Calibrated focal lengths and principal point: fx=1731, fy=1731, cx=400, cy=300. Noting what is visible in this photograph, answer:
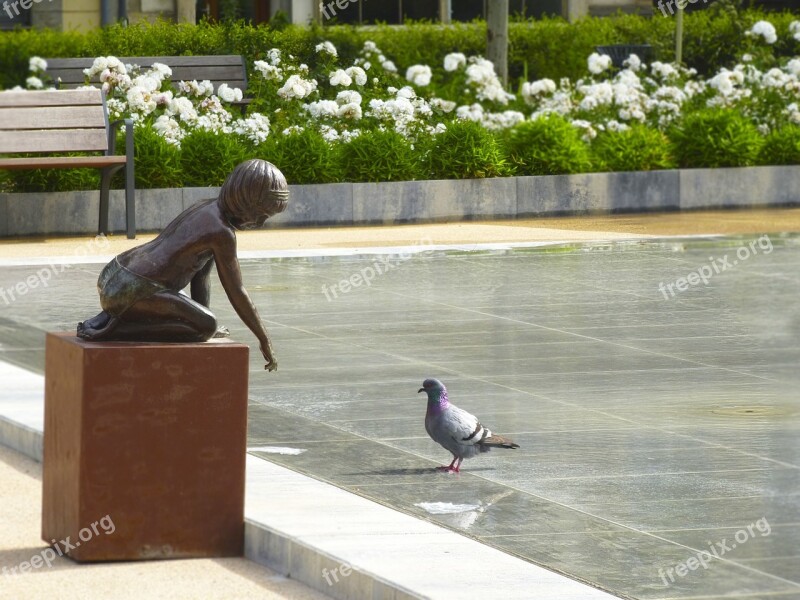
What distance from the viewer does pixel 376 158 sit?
1706 cm

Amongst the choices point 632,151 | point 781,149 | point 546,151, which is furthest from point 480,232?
point 781,149

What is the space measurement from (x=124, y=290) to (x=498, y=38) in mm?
18130

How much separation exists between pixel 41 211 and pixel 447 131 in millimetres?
4266

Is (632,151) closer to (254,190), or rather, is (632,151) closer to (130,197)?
(130,197)

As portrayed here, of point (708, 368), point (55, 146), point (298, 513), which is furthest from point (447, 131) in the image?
point (298, 513)

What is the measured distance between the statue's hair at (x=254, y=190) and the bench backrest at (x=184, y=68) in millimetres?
15531

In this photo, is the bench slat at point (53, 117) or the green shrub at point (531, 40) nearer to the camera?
the bench slat at point (53, 117)

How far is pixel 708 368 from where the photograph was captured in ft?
31.1

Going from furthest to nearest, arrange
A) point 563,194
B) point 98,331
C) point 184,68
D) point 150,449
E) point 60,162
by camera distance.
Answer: point 184,68, point 563,194, point 60,162, point 98,331, point 150,449

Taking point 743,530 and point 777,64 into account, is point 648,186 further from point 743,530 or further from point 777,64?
point 743,530

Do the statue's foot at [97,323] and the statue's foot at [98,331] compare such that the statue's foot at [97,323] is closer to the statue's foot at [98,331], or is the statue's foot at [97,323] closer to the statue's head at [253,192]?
the statue's foot at [98,331]

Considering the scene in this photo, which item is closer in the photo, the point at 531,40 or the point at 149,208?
the point at 149,208

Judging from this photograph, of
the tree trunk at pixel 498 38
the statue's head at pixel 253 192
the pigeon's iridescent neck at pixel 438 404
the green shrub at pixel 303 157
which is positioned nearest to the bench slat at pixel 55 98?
the green shrub at pixel 303 157

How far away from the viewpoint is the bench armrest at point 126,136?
15258 mm
